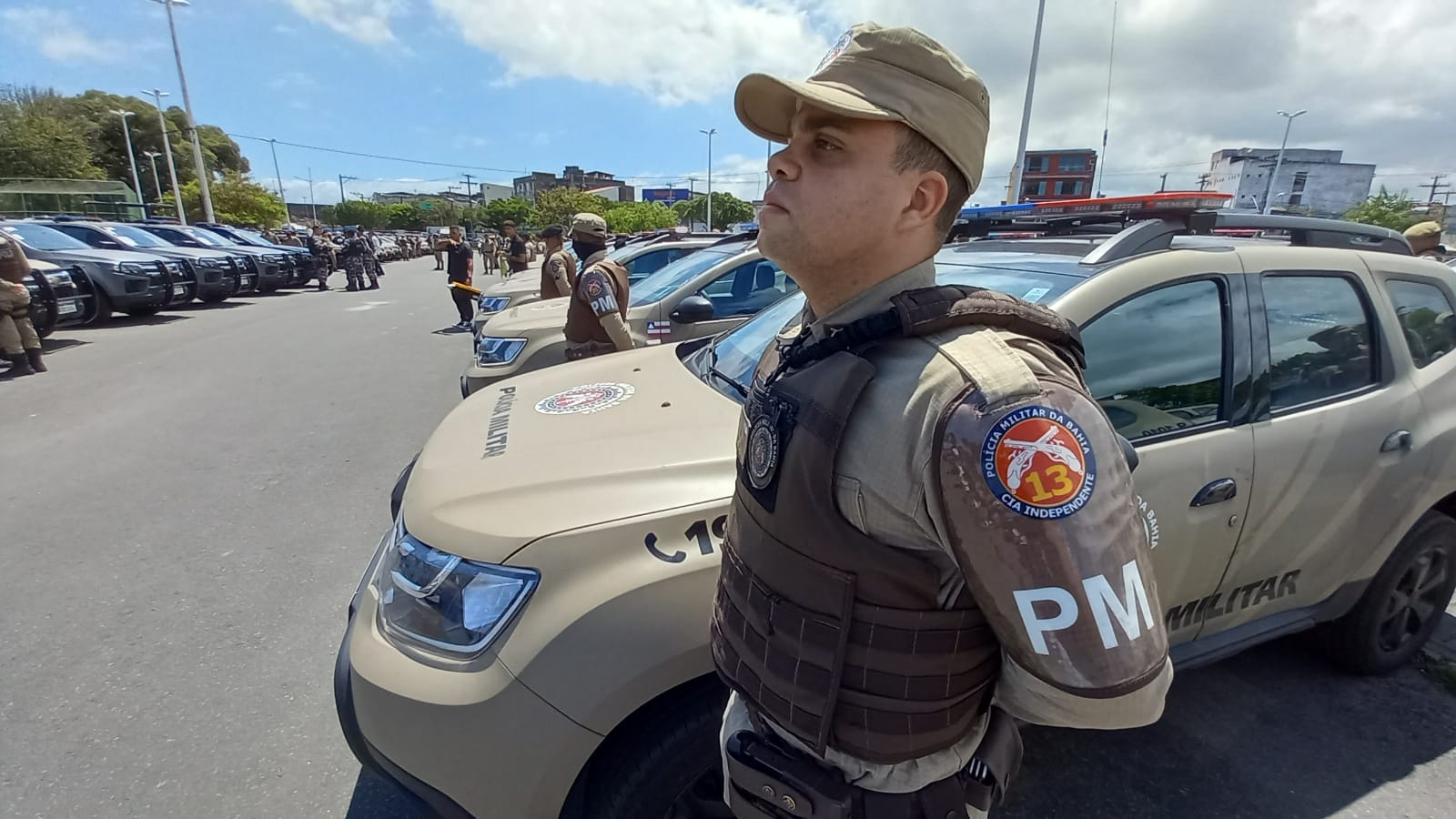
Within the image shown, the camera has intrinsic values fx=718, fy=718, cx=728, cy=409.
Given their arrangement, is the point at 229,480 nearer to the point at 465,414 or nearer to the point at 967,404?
the point at 465,414

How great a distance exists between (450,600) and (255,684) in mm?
1624

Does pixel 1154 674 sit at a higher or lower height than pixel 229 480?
higher

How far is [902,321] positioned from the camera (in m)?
0.93

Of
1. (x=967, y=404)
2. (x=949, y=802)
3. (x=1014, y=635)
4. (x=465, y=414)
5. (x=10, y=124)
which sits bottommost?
(x=949, y=802)

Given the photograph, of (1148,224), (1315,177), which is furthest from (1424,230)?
(1315,177)

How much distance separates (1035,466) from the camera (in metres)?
0.79

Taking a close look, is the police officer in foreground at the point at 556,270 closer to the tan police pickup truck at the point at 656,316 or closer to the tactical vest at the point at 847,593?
the tan police pickup truck at the point at 656,316

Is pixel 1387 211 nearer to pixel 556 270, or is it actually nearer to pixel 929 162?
pixel 556 270

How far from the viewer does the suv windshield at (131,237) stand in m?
12.2

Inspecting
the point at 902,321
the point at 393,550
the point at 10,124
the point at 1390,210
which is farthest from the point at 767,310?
the point at 10,124

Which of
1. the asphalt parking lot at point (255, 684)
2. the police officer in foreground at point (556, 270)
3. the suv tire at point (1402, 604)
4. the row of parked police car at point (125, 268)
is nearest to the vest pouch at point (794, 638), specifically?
the asphalt parking lot at point (255, 684)

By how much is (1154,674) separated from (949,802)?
37 cm

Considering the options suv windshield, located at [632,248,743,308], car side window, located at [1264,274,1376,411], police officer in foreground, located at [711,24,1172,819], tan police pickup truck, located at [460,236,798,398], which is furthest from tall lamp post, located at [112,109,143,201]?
car side window, located at [1264,274,1376,411]

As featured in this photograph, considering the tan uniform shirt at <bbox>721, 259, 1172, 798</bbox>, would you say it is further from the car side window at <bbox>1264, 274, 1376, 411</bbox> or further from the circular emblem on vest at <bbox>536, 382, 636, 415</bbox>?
the car side window at <bbox>1264, 274, 1376, 411</bbox>
